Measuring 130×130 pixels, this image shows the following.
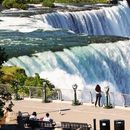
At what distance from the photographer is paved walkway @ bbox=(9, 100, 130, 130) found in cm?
2154

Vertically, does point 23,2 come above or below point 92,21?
above

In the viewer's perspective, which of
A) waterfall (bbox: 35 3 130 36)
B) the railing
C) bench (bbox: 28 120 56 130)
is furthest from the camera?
waterfall (bbox: 35 3 130 36)

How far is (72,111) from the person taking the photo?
22688mm

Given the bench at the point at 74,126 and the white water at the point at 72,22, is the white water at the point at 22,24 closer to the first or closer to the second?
the white water at the point at 72,22

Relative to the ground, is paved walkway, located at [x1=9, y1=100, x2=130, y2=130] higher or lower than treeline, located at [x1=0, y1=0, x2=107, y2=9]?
lower

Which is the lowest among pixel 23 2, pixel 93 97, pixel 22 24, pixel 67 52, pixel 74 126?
pixel 74 126

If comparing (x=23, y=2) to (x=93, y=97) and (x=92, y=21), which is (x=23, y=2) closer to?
(x=92, y=21)

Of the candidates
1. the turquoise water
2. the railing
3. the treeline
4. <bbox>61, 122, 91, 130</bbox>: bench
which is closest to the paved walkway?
the railing

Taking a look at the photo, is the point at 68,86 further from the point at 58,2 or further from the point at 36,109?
the point at 58,2

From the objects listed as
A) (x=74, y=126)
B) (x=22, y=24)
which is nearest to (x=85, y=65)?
(x=22, y=24)

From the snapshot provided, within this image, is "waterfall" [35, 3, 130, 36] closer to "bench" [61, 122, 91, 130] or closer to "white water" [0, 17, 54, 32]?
"white water" [0, 17, 54, 32]

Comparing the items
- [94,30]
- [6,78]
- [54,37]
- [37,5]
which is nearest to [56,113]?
[6,78]

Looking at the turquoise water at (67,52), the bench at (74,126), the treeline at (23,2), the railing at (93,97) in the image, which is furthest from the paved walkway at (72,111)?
the treeline at (23,2)

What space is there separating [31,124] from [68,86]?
16306 millimetres
